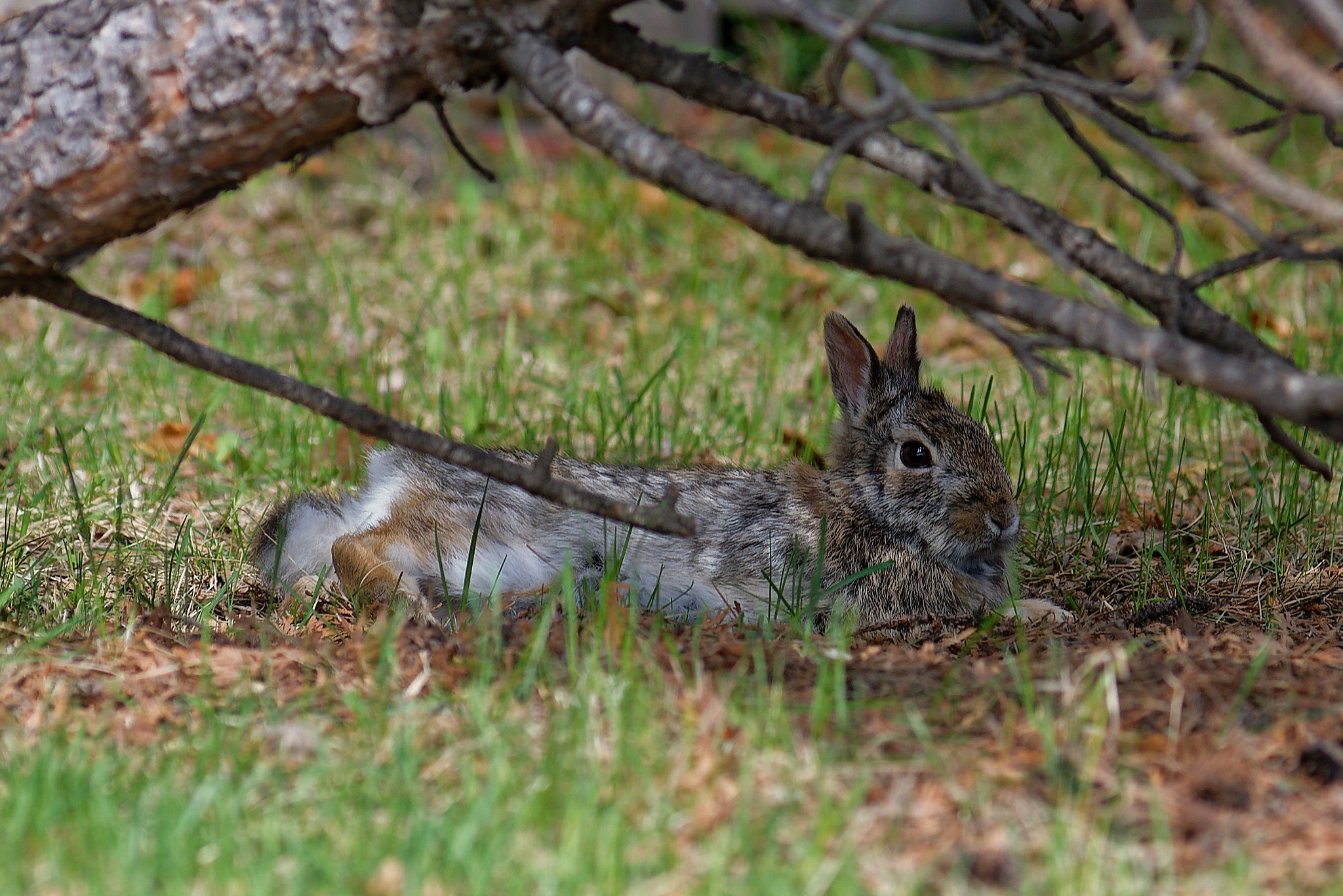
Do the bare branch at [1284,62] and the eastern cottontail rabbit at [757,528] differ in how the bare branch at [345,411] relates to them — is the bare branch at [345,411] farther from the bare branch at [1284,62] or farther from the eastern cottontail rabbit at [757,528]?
the bare branch at [1284,62]

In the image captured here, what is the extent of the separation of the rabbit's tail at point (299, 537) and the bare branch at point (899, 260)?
65.0 inches

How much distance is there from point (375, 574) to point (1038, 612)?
1.87 metres

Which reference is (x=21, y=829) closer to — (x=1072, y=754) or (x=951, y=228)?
(x=1072, y=754)

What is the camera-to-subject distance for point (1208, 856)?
7.32ft

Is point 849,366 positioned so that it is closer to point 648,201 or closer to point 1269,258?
point 1269,258

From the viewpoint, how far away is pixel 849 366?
447 centimetres

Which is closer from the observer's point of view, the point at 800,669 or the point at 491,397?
the point at 800,669

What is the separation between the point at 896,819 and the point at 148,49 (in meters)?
2.23

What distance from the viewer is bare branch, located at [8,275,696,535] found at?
3121 mm

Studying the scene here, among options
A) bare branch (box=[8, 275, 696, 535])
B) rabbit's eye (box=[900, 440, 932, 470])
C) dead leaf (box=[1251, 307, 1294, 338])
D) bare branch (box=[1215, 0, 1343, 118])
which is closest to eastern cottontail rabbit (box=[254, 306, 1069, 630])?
rabbit's eye (box=[900, 440, 932, 470])

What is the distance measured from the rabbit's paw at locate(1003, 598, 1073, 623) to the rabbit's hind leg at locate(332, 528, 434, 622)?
5.36 feet

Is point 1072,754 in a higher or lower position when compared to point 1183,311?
lower

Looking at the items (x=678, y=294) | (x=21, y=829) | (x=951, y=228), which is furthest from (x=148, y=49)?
(x=951, y=228)

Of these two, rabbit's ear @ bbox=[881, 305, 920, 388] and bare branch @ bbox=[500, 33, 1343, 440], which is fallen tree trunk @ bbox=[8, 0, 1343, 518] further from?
rabbit's ear @ bbox=[881, 305, 920, 388]
